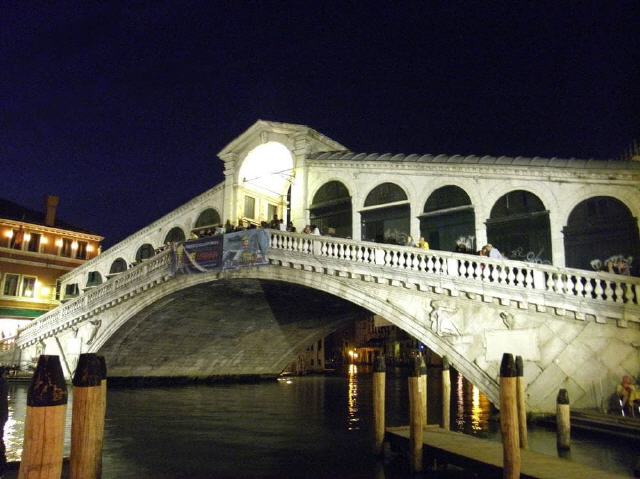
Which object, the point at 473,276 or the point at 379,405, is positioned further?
the point at 473,276

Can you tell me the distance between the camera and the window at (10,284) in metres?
29.7

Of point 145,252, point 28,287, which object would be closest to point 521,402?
point 145,252

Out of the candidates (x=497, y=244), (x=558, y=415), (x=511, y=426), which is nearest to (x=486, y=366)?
(x=558, y=415)

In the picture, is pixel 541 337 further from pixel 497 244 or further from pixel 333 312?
pixel 333 312

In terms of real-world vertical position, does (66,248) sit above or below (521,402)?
above

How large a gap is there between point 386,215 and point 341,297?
14.9 ft

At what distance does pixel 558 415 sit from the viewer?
29.1 feet

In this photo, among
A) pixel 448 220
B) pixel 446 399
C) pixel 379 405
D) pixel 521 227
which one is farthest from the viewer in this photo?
pixel 448 220

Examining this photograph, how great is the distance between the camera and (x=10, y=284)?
98.0ft

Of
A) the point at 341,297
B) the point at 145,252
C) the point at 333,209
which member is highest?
the point at 333,209

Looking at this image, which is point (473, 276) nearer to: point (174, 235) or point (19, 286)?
point (174, 235)

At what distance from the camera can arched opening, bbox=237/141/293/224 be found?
21438 millimetres

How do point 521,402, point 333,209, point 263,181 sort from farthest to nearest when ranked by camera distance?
point 263,181 → point 333,209 → point 521,402

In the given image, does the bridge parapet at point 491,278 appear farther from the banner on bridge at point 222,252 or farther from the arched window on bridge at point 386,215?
the arched window on bridge at point 386,215
